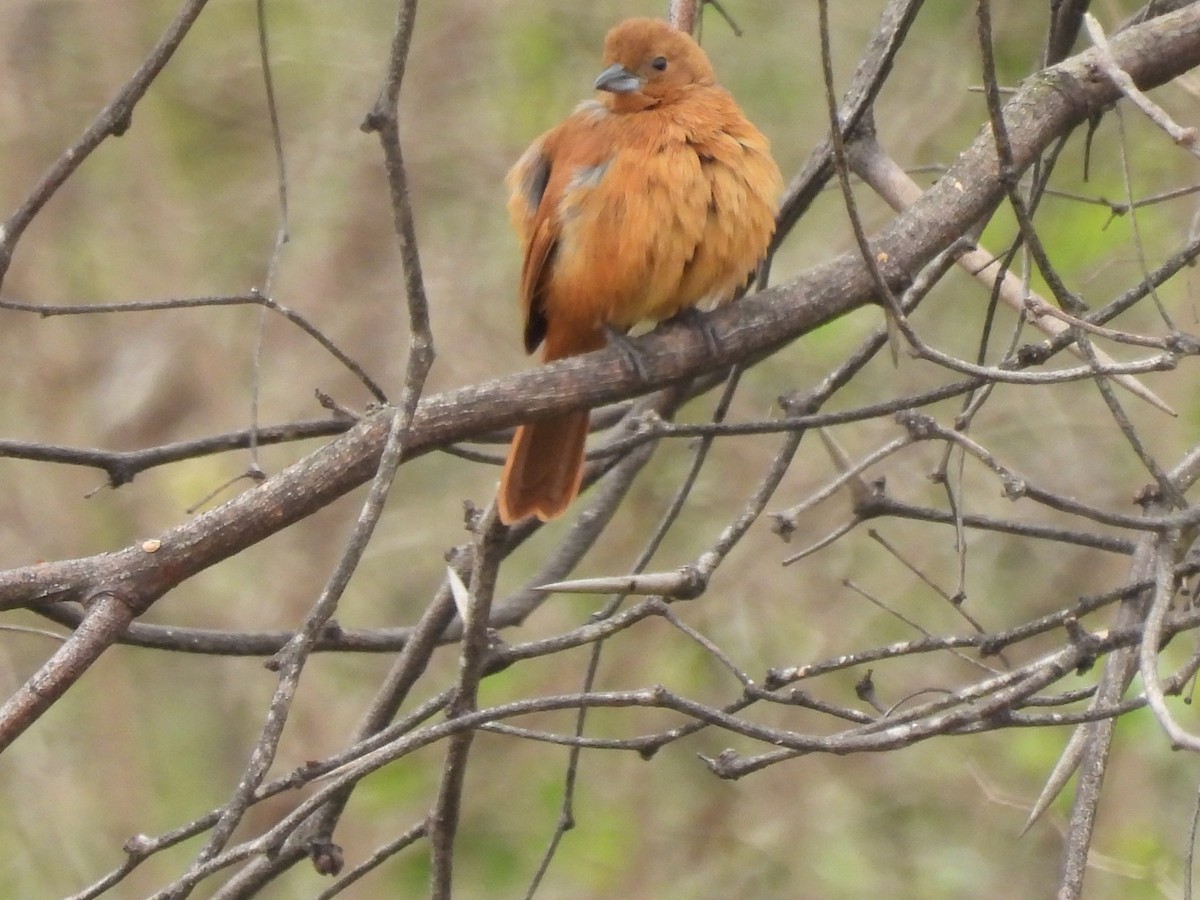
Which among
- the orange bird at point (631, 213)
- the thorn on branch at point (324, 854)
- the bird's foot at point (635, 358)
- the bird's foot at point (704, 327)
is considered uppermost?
the orange bird at point (631, 213)

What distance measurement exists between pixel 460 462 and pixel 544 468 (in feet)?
11.0

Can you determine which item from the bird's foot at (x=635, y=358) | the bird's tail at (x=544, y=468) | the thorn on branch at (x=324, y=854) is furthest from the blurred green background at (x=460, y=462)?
the bird's foot at (x=635, y=358)

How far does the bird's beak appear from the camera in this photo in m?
3.83

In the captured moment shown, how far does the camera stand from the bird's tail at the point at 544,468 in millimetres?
3510

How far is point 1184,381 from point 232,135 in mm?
4060

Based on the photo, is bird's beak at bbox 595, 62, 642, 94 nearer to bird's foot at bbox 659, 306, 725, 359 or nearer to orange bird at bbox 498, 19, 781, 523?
orange bird at bbox 498, 19, 781, 523

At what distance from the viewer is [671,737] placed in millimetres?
2203

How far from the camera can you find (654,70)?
3869 mm

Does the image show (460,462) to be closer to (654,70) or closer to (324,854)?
(654,70)

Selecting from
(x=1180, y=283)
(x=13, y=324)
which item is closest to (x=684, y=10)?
(x=1180, y=283)

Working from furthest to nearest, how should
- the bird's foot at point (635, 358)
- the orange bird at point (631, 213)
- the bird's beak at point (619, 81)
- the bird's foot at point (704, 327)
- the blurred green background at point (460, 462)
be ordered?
the blurred green background at point (460, 462) → the bird's beak at point (619, 81) → the orange bird at point (631, 213) → the bird's foot at point (704, 327) → the bird's foot at point (635, 358)

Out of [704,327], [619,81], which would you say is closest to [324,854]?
[704,327]

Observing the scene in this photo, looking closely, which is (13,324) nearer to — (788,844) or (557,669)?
(557,669)

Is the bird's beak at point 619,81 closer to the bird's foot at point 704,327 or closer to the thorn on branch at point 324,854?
the bird's foot at point 704,327
